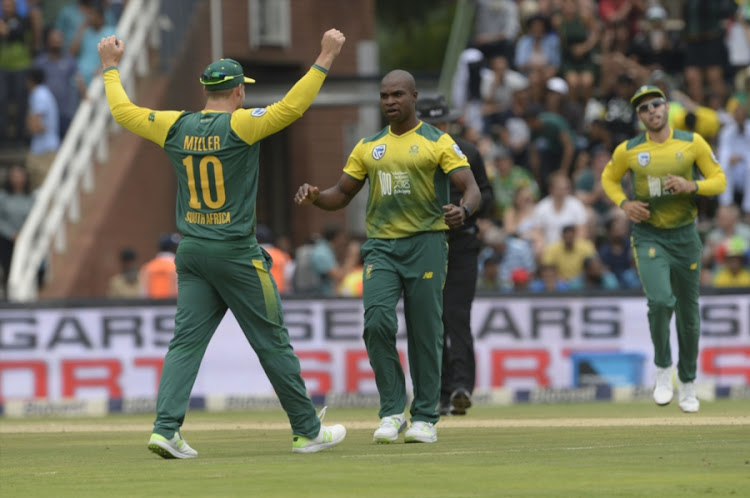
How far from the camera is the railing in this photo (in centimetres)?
2116

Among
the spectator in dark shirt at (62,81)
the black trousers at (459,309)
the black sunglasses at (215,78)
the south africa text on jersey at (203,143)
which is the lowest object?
the black trousers at (459,309)

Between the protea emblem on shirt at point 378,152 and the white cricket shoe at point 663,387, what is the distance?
155 inches

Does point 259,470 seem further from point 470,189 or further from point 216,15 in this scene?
point 216,15

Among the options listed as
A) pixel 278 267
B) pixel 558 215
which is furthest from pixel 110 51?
pixel 558 215

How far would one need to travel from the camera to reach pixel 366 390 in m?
19.3

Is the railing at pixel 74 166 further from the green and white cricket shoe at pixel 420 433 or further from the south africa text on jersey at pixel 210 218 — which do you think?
the south africa text on jersey at pixel 210 218

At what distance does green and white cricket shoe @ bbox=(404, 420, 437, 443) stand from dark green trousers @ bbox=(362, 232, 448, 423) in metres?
0.05

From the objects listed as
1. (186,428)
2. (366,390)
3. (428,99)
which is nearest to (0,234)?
(366,390)

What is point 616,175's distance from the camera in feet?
45.8

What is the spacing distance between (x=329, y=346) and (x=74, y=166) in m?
5.59

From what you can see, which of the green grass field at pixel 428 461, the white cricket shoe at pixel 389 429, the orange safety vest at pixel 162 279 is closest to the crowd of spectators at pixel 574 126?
the orange safety vest at pixel 162 279

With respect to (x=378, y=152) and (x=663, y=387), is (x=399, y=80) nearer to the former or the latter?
(x=378, y=152)

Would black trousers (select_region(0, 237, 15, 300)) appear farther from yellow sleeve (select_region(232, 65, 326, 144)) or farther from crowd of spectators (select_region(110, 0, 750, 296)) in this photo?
yellow sleeve (select_region(232, 65, 326, 144))

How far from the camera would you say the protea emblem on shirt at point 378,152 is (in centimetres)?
1125
